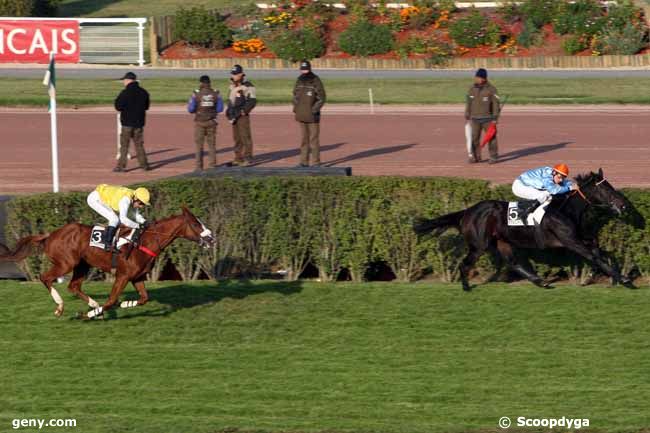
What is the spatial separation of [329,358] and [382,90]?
20.8 metres

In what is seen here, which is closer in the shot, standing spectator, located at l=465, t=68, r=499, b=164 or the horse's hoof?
the horse's hoof

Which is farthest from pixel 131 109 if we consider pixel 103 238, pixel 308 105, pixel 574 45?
pixel 574 45

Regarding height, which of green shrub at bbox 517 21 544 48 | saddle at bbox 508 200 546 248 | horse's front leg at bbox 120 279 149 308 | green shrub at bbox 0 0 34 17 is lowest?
horse's front leg at bbox 120 279 149 308

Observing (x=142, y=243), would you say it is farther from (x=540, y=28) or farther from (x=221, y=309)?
(x=540, y=28)

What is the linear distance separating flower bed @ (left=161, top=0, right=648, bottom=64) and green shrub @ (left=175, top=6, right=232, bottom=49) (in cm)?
5

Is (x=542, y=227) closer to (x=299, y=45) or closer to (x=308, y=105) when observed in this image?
(x=308, y=105)

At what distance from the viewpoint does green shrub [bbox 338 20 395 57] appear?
121 feet

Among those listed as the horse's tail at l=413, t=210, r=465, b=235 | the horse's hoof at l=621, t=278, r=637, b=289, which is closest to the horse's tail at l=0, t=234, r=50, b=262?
the horse's tail at l=413, t=210, r=465, b=235

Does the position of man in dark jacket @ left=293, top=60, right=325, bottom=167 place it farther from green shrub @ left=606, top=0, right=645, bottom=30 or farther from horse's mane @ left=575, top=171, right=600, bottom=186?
green shrub @ left=606, top=0, right=645, bottom=30

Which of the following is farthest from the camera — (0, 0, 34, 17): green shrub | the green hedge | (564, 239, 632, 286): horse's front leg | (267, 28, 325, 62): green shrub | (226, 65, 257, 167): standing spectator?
(0, 0, 34, 17): green shrub

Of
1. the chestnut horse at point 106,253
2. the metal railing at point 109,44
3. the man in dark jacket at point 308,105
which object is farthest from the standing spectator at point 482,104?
the metal railing at point 109,44

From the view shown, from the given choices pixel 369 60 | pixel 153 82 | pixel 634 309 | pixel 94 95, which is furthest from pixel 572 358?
pixel 369 60

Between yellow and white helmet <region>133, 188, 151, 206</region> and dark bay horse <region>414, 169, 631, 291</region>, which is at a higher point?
yellow and white helmet <region>133, 188, 151, 206</region>

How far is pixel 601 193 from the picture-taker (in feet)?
40.9
